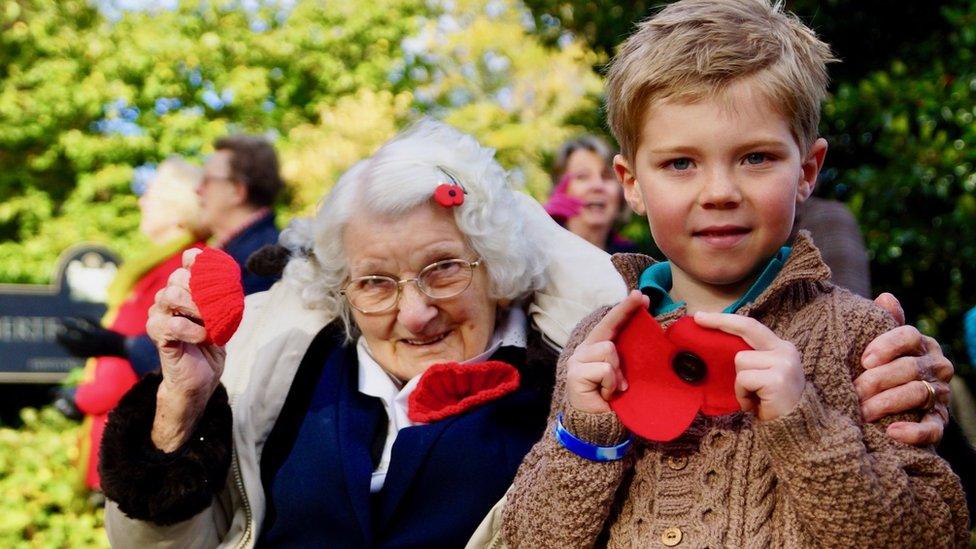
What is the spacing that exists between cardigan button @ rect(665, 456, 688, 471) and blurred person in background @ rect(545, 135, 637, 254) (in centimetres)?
273

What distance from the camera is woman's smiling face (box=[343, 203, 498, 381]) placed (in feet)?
8.14

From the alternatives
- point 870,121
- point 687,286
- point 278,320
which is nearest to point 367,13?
point 870,121

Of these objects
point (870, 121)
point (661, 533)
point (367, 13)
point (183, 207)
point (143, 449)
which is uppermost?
→ point (661, 533)

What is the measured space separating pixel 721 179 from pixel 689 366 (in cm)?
29

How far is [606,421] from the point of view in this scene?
1.64m

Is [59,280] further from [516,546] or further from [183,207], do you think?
[516,546]

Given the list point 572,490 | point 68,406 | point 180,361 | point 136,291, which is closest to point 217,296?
point 180,361

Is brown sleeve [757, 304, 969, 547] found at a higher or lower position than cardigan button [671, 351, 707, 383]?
lower

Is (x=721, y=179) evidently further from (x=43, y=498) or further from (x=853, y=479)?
(x=43, y=498)

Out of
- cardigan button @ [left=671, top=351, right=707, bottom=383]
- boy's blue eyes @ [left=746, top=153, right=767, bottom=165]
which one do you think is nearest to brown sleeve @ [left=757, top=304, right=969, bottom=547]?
cardigan button @ [left=671, top=351, right=707, bottom=383]

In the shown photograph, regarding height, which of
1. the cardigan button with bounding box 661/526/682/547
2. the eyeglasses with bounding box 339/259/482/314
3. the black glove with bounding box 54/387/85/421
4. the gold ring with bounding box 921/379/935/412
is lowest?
the black glove with bounding box 54/387/85/421

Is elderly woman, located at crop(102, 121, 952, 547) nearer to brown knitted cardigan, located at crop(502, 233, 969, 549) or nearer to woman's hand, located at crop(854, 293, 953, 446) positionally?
brown knitted cardigan, located at crop(502, 233, 969, 549)

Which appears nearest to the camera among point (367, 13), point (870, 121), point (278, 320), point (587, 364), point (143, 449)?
point (587, 364)

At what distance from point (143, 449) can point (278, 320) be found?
0.49m
